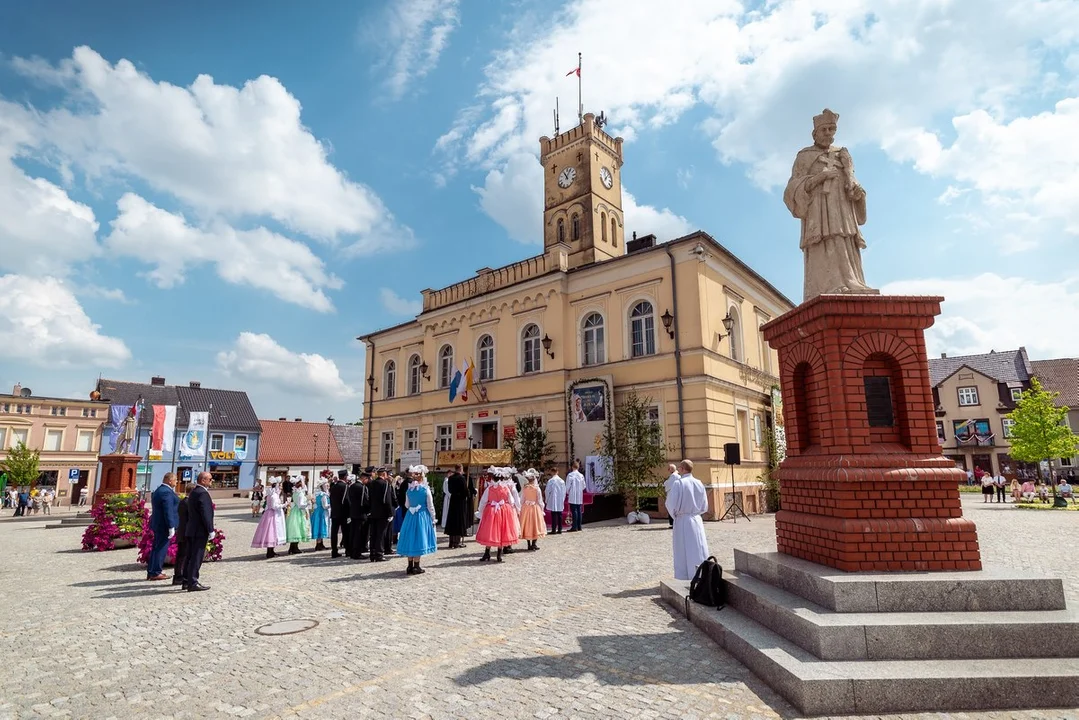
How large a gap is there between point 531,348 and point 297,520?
12.7 m

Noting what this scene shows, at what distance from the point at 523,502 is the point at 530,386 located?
10.5 meters

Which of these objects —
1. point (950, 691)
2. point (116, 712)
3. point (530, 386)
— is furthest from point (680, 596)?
point (530, 386)

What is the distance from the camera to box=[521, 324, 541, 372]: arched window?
23469 millimetres

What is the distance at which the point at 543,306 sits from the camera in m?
23.2

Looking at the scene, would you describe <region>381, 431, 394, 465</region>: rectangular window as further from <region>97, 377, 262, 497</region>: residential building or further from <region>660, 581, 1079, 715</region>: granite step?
<region>660, 581, 1079, 715</region>: granite step

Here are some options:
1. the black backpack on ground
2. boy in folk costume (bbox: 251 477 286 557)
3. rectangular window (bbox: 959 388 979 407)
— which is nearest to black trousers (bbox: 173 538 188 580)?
boy in folk costume (bbox: 251 477 286 557)

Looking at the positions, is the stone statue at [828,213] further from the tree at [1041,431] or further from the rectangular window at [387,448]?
the tree at [1041,431]

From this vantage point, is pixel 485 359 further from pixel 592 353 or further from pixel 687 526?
pixel 687 526

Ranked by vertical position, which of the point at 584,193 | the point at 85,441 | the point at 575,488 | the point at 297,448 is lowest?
the point at 575,488

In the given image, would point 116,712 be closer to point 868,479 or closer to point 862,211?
point 868,479

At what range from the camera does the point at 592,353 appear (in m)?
22.0

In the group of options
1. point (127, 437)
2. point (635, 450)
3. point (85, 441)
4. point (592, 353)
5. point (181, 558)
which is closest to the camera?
point (181, 558)

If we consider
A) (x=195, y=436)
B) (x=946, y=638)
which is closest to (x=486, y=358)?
(x=946, y=638)

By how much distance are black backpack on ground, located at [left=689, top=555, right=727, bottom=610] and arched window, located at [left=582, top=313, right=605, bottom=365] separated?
15358 millimetres
